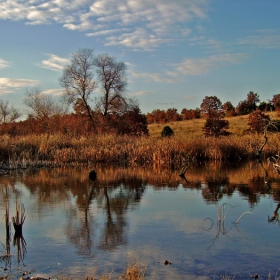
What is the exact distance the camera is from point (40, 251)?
6.36 m

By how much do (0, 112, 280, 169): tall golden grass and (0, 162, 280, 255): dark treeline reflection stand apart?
2283mm

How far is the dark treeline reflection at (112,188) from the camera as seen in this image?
7.61 m

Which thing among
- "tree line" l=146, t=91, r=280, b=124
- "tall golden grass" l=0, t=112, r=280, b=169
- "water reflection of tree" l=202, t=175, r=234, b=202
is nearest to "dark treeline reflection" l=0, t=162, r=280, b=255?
"water reflection of tree" l=202, t=175, r=234, b=202

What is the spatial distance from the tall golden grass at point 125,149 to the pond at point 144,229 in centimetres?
706

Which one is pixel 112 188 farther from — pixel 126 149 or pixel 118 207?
pixel 126 149

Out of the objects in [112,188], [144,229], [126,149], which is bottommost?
[144,229]

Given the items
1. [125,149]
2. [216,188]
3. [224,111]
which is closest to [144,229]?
[216,188]

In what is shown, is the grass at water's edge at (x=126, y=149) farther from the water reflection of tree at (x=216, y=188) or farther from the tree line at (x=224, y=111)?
the tree line at (x=224, y=111)

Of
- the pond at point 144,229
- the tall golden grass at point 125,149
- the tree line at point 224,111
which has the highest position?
the tree line at point 224,111

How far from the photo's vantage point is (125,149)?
893 inches

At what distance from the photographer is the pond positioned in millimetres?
5648

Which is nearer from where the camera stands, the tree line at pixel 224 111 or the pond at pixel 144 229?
the pond at pixel 144 229

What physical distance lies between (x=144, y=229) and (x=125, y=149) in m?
15.1

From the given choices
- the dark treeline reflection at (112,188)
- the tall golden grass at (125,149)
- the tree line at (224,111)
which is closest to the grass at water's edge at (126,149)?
the tall golden grass at (125,149)
